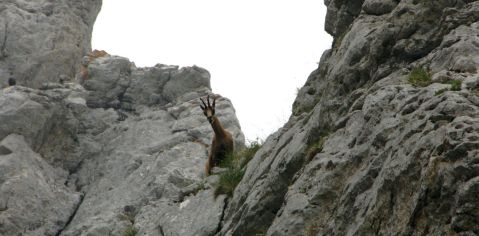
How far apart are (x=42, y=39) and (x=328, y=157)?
20739 millimetres

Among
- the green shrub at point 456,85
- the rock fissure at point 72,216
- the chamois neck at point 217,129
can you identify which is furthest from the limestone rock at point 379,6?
the rock fissure at point 72,216

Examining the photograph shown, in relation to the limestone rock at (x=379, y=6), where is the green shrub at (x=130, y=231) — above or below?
below

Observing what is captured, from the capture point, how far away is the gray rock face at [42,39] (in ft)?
88.5

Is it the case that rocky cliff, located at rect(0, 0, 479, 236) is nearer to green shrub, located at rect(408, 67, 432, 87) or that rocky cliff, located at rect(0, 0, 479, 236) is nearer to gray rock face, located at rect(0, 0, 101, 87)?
green shrub, located at rect(408, 67, 432, 87)

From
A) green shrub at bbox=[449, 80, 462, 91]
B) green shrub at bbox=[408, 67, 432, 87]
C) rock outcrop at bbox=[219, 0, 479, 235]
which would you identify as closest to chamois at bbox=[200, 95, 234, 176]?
rock outcrop at bbox=[219, 0, 479, 235]

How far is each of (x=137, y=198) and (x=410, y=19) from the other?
12.0 meters

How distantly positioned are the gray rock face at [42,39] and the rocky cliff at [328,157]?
3379mm

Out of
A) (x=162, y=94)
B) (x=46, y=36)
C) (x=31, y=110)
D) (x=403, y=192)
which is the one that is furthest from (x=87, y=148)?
(x=403, y=192)

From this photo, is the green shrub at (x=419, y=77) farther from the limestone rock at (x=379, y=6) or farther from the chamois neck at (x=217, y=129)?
the chamois neck at (x=217, y=129)

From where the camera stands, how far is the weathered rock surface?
64.3 ft

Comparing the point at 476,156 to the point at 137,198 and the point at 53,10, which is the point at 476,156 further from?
the point at 53,10

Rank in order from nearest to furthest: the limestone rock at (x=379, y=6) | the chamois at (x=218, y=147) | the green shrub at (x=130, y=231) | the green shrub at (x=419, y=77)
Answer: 1. the green shrub at (x=419, y=77)
2. the limestone rock at (x=379, y=6)
3. the green shrub at (x=130, y=231)
4. the chamois at (x=218, y=147)

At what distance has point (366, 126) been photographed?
9.42 meters

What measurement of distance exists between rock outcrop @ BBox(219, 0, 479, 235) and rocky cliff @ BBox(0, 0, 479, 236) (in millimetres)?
22
